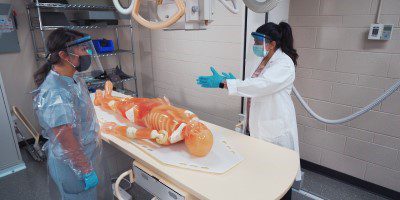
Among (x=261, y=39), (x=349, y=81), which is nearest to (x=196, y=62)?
(x=261, y=39)

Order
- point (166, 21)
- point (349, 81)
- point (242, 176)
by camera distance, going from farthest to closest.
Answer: point (349, 81)
point (242, 176)
point (166, 21)

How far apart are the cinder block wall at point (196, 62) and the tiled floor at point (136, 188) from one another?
3.24 ft

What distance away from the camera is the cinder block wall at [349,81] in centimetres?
204

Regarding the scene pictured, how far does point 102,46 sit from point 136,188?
1.91 meters

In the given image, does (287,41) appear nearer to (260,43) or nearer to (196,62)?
(260,43)

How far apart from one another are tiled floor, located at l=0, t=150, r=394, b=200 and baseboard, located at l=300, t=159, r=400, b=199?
1.6 inches

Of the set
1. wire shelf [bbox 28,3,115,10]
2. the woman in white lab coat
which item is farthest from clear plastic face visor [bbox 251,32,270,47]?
wire shelf [bbox 28,3,115,10]

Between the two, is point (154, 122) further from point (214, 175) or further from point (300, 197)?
point (300, 197)

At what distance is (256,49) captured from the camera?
177 cm

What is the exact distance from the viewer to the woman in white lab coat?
1626mm

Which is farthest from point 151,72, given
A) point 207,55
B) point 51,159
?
point 51,159

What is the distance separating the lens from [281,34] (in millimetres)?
1709

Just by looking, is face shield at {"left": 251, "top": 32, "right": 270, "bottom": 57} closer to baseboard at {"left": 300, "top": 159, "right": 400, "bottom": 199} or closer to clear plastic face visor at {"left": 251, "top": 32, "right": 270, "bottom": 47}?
clear plastic face visor at {"left": 251, "top": 32, "right": 270, "bottom": 47}

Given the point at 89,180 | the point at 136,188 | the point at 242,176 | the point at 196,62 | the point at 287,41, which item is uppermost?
the point at 287,41
